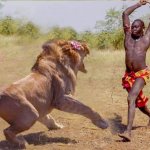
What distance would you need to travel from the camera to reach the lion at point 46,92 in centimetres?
679

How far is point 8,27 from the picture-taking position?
25125 millimetres

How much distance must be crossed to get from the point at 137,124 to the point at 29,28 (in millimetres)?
17573

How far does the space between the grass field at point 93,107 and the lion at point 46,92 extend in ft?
1.09

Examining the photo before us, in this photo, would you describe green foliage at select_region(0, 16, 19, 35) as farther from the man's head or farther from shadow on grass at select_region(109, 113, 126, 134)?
the man's head

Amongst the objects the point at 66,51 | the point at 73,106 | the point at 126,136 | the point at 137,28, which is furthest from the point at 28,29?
the point at 126,136

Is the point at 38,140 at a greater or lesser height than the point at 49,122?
lesser

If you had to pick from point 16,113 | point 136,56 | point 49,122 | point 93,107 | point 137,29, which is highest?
point 137,29

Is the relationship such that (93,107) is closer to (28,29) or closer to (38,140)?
(38,140)

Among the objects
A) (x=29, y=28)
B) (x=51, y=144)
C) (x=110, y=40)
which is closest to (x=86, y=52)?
(x=51, y=144)

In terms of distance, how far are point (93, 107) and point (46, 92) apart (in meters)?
2.65

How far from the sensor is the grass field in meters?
7.11

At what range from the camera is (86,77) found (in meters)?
13.0

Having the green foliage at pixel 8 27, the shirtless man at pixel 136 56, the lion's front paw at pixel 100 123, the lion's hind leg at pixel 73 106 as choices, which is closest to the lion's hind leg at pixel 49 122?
the lion's hind leg at pixel 73 106

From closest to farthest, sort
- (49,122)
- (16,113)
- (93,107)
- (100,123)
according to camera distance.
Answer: (16,113) → (100,123) → (49,122) → (93,107)
